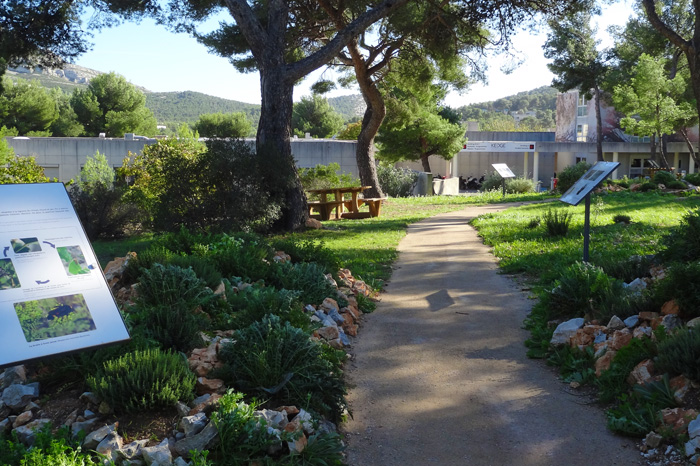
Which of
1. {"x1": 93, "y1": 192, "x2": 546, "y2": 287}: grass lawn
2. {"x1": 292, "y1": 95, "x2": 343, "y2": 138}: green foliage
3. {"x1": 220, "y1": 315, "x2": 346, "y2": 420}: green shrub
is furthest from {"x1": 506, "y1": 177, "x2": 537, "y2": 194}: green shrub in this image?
{"x1": 292, "y1": 95, "x2": 343, "y2": 138}: green foliage

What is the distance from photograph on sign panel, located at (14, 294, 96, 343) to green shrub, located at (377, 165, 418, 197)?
25165 millimetres

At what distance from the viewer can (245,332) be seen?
4.96 m

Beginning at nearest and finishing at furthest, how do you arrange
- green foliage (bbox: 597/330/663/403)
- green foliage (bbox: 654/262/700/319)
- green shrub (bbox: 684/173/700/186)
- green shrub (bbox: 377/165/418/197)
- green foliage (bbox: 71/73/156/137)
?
green foliage (bbox: 597/330/663/403)
green foliage (bbox: 654/262/700/319)
green shrub (bbox: 684/173/700/186)
green shrub (bbox: 377/165/418/197)
green foliage (bbox: 71/73/156/137)

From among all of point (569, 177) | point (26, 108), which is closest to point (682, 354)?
point (569, 177)

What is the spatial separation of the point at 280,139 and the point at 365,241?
9.51 feet

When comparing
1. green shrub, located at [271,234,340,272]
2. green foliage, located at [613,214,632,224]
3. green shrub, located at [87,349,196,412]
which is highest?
green foliage, located at [613,214,632,224]

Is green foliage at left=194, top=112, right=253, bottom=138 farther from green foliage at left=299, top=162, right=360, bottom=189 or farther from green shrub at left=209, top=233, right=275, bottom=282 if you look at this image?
green shrub at left=209, top=233, right=275, bottom=282

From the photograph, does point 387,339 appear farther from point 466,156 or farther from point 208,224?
point 466,156

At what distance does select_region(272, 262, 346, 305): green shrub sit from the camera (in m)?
7.05

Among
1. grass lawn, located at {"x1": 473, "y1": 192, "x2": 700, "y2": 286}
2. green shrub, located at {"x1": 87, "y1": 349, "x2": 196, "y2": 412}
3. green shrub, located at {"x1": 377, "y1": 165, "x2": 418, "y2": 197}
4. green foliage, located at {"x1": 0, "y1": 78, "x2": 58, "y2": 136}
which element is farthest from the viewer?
green foliage, located at {"x1": 0, "y1": 78, "x2": 58, "y2": 136}

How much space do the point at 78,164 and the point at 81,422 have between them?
32.0 m

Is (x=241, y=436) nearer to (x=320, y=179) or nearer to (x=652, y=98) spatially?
(x=320, y=179)

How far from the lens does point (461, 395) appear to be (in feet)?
16.7

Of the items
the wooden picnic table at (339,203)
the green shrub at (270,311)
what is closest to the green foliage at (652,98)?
the wooden picnic table at (339,203)
